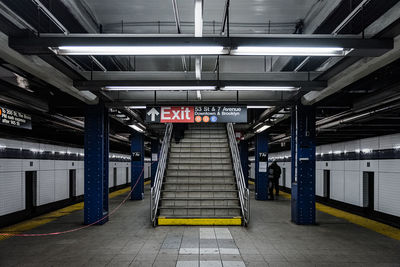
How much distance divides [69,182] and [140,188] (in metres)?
A: 3.54

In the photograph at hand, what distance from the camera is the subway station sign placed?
7.62m

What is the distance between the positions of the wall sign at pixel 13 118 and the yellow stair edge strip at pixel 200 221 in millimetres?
4292

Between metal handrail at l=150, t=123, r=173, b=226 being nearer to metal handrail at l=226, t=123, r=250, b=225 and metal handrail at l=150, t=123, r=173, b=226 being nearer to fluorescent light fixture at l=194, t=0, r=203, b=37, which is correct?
metal handrail at l=226, t=123, r=250, b=225

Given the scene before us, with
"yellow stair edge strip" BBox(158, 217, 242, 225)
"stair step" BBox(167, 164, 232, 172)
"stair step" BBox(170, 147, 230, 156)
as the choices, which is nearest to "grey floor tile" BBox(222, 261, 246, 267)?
"yellow stair edge strip" BBox(158, 217, 242, 225)

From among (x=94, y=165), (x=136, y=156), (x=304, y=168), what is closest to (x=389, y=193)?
(x=304, y=168)

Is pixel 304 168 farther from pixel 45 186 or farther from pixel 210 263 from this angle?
pixel 45 186

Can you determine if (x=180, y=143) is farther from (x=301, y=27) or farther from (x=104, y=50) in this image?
(x=104, y=50)

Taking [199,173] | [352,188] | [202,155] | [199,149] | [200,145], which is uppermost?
[200,145]

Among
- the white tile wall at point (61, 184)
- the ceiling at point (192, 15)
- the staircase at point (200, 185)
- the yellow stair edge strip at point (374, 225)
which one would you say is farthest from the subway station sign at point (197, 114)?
the white tile wall at point (61, 184)

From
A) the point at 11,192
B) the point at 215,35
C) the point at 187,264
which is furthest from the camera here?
the point at 11,192

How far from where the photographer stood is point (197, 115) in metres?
7.72

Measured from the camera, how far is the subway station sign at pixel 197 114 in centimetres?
762

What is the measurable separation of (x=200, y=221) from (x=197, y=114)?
3109mm

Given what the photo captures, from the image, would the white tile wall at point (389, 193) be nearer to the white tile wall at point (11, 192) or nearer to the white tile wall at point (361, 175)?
the white tile wall at point (361, 175)
